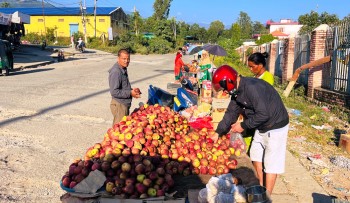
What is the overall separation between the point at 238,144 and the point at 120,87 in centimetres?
214

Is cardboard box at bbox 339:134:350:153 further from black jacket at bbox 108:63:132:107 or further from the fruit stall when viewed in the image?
black jacket at bbox 108:63:132:107

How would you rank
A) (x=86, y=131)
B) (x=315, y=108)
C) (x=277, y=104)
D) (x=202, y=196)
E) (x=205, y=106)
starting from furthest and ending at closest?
(x=315, y=108) → (x=86, y=131) → (x=205, y=106) → (x=277, y=104) → (x=202, y=196)

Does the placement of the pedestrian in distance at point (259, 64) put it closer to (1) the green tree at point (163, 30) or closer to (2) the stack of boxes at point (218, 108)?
(2) the stack of boxes at point (218, 108)

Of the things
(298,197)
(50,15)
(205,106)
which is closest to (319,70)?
(205,106)

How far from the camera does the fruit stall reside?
123 inches

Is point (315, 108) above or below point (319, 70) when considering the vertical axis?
below

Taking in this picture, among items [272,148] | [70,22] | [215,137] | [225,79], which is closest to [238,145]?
[215,137]

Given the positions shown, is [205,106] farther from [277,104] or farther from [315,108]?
[315,108]

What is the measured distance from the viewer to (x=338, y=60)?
1106 centimetres

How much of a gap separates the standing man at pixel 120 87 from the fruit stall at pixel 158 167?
0.67 m

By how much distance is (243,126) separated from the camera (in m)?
3.99

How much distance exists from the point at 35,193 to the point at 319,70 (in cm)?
1084

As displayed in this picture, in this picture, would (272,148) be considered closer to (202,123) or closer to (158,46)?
(202,123)

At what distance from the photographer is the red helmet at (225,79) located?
11.5ft
